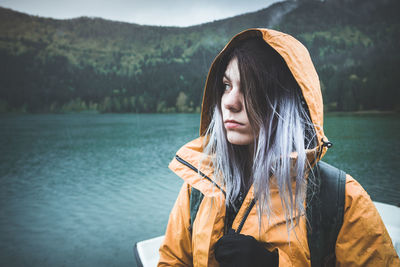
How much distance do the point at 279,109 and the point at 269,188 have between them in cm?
35

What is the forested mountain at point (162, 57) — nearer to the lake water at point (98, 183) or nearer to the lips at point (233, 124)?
the lake water at point (98, 183)

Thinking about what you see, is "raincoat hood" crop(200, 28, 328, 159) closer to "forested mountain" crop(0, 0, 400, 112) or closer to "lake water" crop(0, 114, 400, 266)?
"lake water" crop(0, 114, 400, 266)

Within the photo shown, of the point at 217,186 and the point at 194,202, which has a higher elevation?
the point at 217,186

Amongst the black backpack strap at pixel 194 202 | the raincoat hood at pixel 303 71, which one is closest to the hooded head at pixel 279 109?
the raincoat hood at pixel 303 71

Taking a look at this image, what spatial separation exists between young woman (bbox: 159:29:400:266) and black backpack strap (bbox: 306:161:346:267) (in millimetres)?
16

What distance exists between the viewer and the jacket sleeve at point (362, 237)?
715mm

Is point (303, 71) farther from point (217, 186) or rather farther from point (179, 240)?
point (179, 240)

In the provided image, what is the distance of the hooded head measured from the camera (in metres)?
0.83

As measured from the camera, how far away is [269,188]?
34.6 inches

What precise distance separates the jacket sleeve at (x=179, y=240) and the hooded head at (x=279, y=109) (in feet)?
0.78

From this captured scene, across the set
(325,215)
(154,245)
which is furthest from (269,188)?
(154,245)

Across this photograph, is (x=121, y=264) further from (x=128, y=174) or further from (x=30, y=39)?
(x=30, y=39)

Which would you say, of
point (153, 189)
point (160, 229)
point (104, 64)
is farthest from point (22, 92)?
point (160, 229)

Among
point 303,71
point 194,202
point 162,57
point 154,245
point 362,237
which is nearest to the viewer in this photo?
point 362,237
